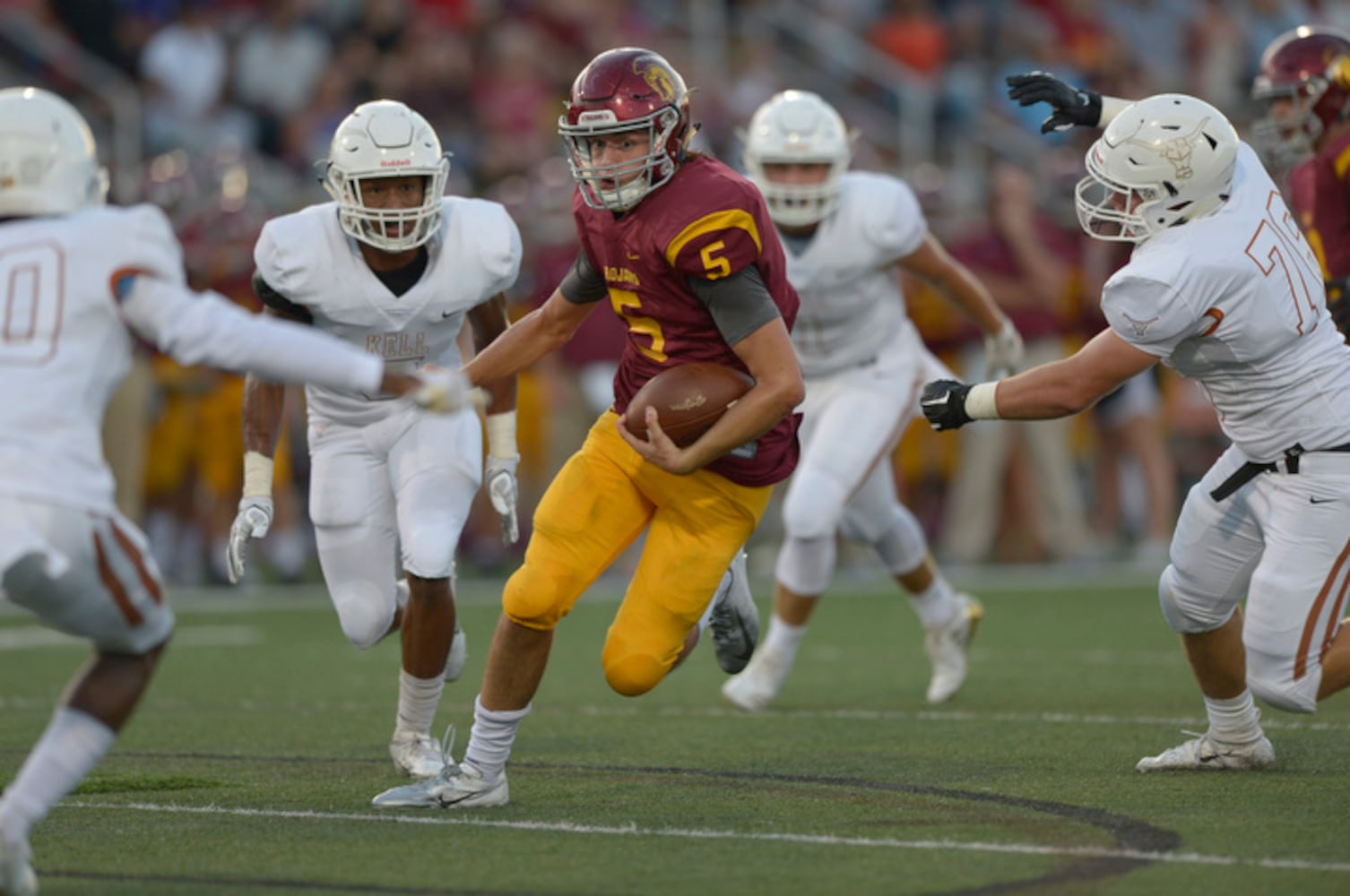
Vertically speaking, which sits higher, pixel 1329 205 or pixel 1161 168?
pixel 1161 168

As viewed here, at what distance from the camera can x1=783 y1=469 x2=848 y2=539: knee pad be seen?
22.7 feet

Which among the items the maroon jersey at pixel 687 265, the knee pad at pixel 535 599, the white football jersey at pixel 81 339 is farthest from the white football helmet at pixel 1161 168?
the white football jersey at pixel 81 339

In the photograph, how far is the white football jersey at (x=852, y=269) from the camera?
7.16m

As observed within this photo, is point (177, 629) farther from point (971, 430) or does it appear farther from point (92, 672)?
point (92, 672)

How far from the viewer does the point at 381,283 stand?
552 cm

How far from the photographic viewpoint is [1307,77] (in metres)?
6.64

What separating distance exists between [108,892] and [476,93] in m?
10.4

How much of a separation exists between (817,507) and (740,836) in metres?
2.55

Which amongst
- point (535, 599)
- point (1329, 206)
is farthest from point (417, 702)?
point (1329, 206)

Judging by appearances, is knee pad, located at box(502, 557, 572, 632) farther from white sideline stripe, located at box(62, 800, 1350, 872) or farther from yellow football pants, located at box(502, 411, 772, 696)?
white sideline stripe, located at box(62, 800, 1350, 872)

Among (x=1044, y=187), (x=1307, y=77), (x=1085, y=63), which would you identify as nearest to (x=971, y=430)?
(x=1044, y=187)

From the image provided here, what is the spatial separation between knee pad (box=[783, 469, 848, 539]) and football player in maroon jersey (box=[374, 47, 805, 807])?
1743 mm

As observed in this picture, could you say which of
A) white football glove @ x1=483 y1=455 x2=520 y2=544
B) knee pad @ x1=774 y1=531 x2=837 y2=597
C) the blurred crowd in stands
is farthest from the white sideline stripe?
the blurred crowd in stands

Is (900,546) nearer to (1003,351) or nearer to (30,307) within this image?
(1003,351)
